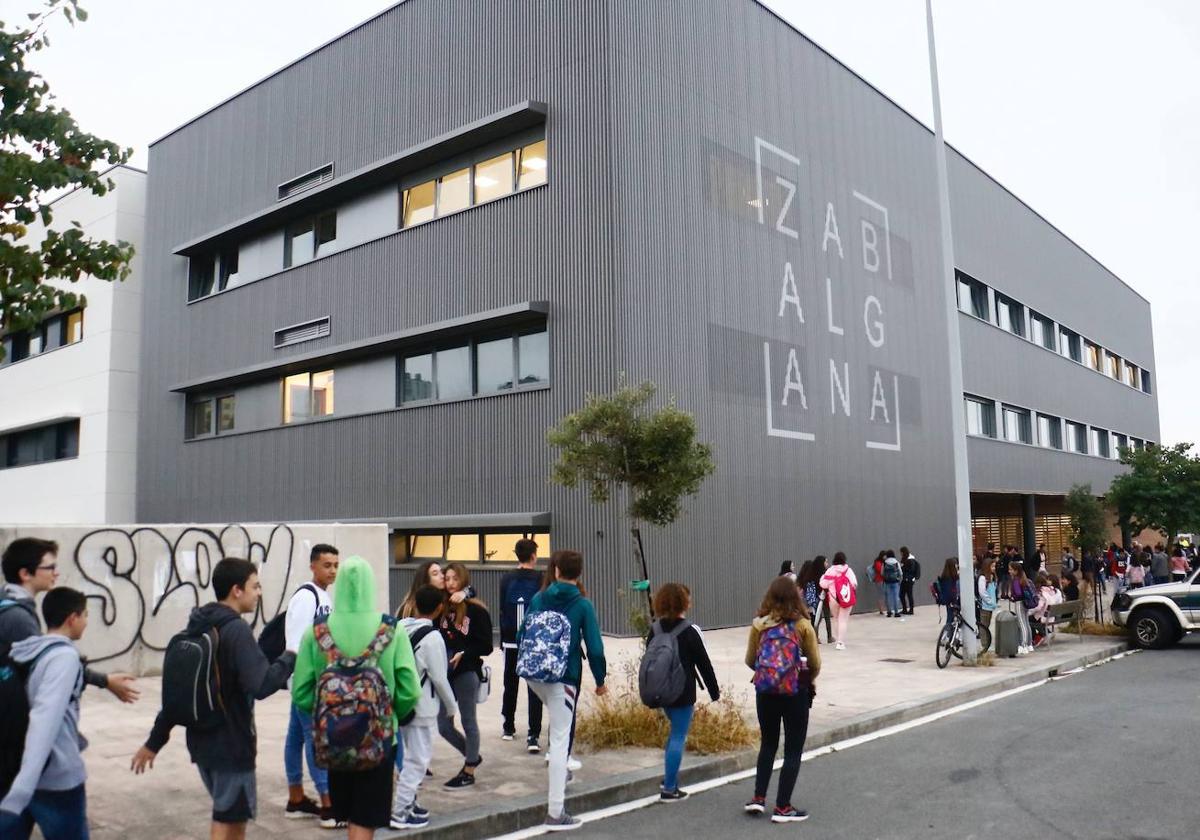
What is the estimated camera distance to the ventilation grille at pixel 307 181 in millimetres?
25459

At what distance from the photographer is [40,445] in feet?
111

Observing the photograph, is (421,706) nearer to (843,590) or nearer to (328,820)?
(328,820)

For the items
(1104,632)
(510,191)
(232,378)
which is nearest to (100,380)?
(232,378)

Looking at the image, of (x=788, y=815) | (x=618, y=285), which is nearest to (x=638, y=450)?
(x=788, y=815)

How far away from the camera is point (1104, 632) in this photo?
1945cm

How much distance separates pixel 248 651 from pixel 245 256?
83.0ft

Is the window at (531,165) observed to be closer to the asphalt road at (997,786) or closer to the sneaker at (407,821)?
the asphalt road at (997,786)

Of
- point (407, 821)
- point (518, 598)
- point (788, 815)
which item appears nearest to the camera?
point (407, 821)

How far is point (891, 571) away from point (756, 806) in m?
18.4

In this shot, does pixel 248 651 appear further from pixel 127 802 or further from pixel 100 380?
pixel 100 380

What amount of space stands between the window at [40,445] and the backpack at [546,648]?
29548 mm

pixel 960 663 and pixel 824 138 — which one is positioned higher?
pixel 824 138

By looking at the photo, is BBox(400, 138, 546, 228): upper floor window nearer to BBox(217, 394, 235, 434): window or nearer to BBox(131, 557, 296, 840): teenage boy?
BBox(217, 394, 235, 434): window

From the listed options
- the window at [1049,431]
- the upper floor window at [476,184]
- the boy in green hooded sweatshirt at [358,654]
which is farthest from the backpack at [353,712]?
the window at [1049,431]
